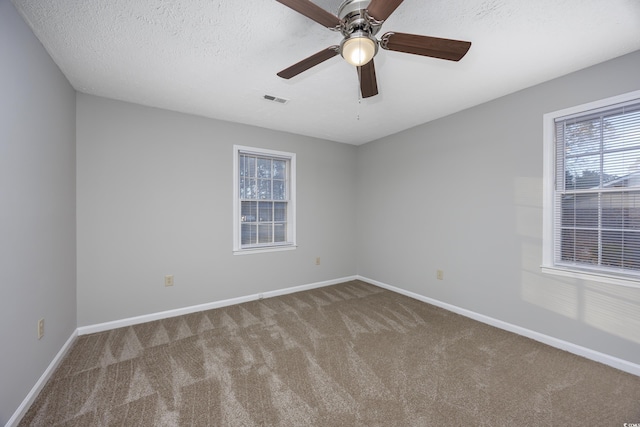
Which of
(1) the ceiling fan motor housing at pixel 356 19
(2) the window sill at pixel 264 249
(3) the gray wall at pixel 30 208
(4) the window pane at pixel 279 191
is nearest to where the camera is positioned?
(1) the ceiling fan motor housing at pixel 356 19

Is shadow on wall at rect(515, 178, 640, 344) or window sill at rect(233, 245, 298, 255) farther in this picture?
window sill at rect(233, 245, 298, 255)

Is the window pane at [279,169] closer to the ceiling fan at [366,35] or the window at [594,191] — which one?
the ceiling fan at [366,35]

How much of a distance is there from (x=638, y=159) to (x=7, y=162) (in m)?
4.39

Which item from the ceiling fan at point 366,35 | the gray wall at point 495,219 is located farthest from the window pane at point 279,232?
the ceiling fan at point 366,35

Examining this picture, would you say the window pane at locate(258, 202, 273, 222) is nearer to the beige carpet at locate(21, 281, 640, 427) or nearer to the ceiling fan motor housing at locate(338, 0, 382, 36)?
the beige carpet at locate(21, 281, 640, 427)

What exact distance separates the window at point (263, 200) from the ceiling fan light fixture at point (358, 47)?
2483 millimetres

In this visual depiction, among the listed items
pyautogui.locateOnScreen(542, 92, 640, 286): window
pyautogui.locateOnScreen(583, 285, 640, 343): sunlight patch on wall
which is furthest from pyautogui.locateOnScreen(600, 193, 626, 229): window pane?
pyautogui.locateOnScreen(583, 285, 640, 343): sunlight patch on wall

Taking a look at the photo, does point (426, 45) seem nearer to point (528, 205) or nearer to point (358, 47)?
point (358, 47)

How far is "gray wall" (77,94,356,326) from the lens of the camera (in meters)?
2.72

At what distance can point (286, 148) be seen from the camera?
3971 mm

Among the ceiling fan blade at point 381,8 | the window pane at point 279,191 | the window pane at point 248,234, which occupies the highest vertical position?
the ceiling fan blade at point 381,8

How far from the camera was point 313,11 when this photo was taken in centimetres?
123

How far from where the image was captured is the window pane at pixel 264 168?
3.85 meters

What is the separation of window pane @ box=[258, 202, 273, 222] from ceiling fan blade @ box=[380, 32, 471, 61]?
111 inches
